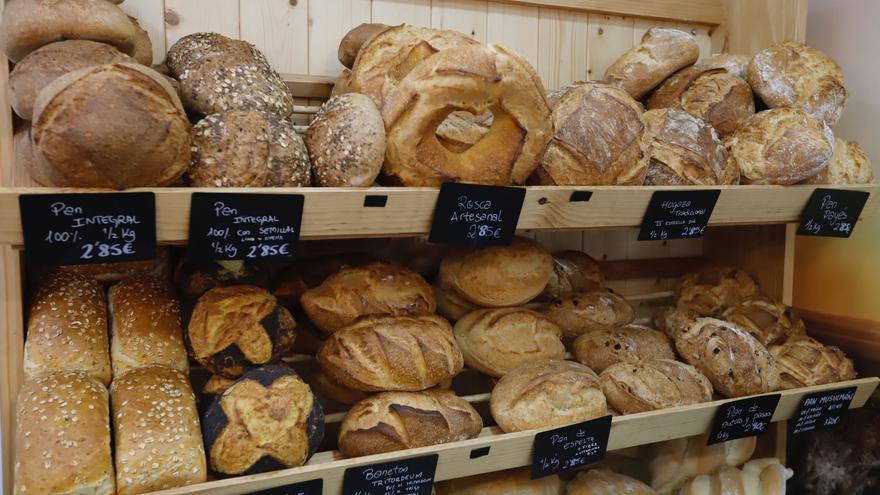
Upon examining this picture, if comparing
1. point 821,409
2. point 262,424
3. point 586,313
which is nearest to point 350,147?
point 262,424

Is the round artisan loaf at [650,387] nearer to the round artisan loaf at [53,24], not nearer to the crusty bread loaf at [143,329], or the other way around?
the crusty bread loaf at [143,329]

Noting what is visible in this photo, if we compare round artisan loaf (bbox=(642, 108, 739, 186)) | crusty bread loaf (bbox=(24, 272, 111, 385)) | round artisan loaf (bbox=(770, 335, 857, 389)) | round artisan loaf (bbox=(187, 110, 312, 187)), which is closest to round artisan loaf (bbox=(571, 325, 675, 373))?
round artisan loaf (bbox=(770, 335, 857, 389))

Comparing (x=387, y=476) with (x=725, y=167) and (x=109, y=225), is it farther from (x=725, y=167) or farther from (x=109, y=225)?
(x=725, y=167)

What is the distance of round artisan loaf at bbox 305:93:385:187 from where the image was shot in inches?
54.7

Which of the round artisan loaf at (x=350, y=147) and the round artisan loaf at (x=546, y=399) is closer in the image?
the round artisan loaf at (x=350, y=147)

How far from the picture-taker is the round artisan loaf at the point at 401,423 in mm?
1517

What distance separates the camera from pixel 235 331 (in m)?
1.48

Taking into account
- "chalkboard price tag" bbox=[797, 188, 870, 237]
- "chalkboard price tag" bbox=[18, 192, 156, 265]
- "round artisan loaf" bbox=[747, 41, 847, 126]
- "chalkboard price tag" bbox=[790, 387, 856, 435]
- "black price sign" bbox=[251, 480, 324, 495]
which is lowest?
"chalkboard price tag" bbox=[790, 387, 856, 435]

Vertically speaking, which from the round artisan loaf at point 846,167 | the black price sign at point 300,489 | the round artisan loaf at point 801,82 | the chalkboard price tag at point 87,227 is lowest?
the black price sign at point 300,489

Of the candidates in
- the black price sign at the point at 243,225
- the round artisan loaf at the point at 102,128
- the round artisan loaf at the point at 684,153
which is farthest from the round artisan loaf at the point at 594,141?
the round artisan loaf at the point at 102,128

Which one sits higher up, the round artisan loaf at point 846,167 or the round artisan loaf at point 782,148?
the round artisan loaf at point 782,148

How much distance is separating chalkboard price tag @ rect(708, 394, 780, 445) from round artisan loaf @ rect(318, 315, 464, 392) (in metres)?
0.78

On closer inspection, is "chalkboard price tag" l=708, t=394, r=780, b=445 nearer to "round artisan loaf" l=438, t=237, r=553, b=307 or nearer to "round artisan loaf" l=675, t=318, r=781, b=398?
"round artisan loaf" l=675, t=318, r=781, b=398

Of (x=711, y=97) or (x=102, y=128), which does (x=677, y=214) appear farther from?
(x=102, y=128)
